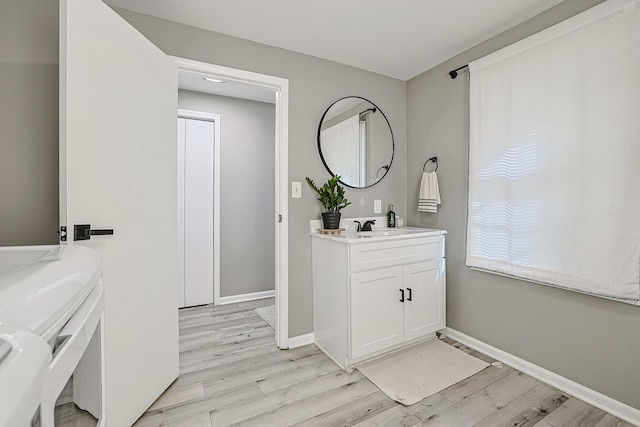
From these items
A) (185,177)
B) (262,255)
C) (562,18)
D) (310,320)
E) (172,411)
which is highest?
(562,18)

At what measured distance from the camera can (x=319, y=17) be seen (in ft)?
6.30

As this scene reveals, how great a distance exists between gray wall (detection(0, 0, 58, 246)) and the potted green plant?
5.21 feet

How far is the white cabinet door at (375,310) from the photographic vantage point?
195cm

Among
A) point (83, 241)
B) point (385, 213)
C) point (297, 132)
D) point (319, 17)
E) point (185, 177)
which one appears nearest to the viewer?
point (83, 241)

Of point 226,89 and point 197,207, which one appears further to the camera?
point 197,207

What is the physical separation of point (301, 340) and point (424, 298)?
1.04 meters

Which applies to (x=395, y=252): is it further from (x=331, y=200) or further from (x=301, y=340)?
(x=301, y=340)

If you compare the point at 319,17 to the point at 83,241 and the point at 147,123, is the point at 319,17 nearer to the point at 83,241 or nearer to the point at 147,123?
the point at 147,123

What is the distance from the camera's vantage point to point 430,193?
254cm

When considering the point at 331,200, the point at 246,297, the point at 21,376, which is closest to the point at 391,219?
the point at 331,200

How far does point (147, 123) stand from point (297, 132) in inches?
43.2

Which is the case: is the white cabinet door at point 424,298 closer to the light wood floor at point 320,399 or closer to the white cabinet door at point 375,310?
the white cabinet door at point 375,310

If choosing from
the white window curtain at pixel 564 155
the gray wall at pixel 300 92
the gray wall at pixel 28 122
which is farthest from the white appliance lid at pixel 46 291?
the white window curtain at pixel 564 155

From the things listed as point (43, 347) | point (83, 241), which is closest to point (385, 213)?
point (83, 241)
